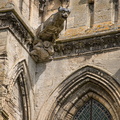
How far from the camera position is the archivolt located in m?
14.2

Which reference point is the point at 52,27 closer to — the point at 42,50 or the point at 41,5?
the point at 42,50

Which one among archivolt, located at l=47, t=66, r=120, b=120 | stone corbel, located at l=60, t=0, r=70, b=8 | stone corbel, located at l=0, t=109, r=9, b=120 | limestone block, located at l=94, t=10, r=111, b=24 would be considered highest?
stone corbel, located at l=60, t=0, r=70, b=8

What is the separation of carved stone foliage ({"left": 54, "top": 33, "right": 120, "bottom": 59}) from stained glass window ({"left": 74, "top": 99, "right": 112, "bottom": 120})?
1177mm

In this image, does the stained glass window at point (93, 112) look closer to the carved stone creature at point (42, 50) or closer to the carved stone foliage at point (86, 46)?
the carved stone foliage at point (86, 46)

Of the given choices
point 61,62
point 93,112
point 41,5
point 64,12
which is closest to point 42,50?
point 61,62

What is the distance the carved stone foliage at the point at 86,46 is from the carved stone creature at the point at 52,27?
313 millimetres

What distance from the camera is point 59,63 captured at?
14812 mm

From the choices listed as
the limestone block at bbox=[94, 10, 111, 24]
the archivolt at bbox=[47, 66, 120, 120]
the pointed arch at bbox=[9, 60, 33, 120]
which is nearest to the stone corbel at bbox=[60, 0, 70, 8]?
the limestone block at bbox=[94, 10, 111, 24]

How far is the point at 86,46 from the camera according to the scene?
1463 centimetres

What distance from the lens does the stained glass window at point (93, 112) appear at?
558 inches

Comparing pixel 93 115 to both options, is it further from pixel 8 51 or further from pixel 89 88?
pixel 8 51

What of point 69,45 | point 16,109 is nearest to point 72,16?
point 69,45

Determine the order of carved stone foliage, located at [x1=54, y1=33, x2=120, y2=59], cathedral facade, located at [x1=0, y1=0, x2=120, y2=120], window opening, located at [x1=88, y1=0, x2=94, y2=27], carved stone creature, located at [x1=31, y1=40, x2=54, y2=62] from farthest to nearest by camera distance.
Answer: window opening, located at [x1=88, y1=0, x2=94, y2=27]
carved stone creature, located at [x1=31, y1=40, x2=54, y2=62]
carved stone foliage, located at [x1=54, y1=33, x2=120, y2=59]
cathedral facade, located at [x1=0, y1=0, x2=120, y2=120]

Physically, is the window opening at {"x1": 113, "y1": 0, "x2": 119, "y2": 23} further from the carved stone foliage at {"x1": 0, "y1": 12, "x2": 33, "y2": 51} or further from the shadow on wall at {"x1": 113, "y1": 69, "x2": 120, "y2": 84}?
the carved stone foliage at {"x1": 0, "y1": 12, "x2": 33, "y2": 51}
